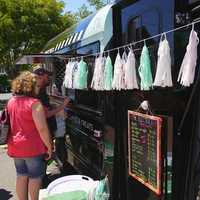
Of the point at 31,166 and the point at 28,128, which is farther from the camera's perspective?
the point at 31,166

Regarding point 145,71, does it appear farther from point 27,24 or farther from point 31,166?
point 27,24

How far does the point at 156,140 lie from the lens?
11.4 ft

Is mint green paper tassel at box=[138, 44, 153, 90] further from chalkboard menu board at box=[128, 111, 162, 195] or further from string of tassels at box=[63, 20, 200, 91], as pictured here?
chalkboard menu board at box=[128, 111, 162, 195]

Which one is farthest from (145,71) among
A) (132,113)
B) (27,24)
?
(27,24)

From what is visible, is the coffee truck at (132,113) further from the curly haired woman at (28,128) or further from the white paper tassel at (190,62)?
the curly haired woman at (28,128)

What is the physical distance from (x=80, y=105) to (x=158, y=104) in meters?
2.70

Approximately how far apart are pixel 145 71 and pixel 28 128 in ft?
6.60

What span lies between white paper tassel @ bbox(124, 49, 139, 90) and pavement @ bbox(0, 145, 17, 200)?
3.65 m

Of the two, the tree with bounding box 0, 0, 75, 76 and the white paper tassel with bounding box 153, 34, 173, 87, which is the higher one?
the tree with bounding box 0, 0, 75, 76

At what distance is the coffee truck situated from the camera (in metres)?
3.25

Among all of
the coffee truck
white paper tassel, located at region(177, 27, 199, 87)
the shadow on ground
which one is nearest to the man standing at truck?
the coffee truck

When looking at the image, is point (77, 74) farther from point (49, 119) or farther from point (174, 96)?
point (174, 96)

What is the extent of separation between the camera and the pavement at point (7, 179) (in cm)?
702

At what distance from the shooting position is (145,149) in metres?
3.74
